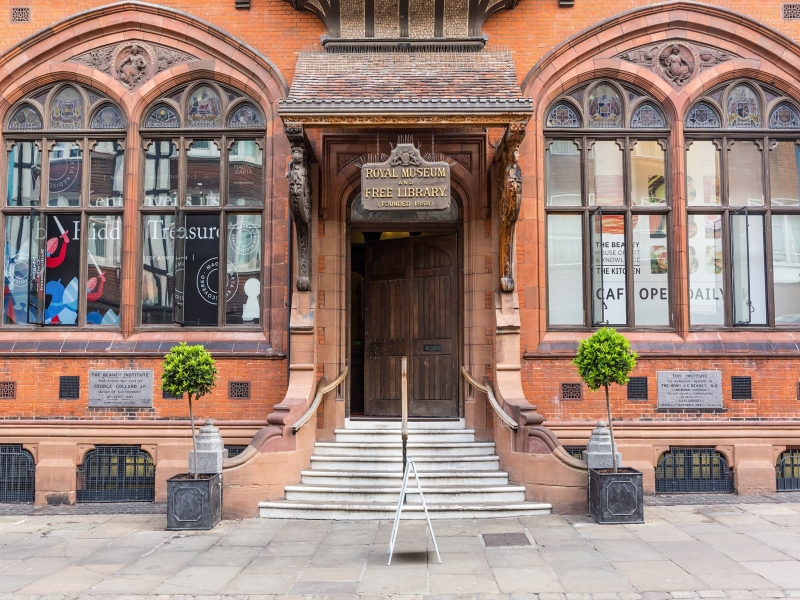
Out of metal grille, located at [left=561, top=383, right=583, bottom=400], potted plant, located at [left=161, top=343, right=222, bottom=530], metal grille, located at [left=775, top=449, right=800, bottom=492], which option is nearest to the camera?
potted plant, located at [left=161, top=343, right=222, bottom=530]

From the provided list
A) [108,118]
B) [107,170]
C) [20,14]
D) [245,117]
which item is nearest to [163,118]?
[108,118]

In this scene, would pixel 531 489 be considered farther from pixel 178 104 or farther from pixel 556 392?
pixel 178 104

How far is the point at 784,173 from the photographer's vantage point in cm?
1270

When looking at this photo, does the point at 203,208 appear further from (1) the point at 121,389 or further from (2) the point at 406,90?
(2) the point at 406,90

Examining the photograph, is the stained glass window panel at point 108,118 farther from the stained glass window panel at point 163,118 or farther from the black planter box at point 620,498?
the black planter box at point 620,498

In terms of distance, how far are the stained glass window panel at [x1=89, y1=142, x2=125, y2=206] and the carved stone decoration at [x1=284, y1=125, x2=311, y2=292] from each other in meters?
3.53

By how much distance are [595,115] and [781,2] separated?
148 inches

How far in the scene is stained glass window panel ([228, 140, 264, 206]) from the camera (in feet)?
41.3

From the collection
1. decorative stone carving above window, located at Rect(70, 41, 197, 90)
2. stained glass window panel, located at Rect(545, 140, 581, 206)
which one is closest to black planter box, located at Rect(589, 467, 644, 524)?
stained glass window panel, located at Rect(545, 140, 581, 206)

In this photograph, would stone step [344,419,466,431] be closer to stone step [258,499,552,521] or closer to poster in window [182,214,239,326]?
stone step [258,499,552,521]

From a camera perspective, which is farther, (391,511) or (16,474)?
(16,474)

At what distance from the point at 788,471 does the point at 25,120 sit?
14164 mm

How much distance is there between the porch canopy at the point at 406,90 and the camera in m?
10.4

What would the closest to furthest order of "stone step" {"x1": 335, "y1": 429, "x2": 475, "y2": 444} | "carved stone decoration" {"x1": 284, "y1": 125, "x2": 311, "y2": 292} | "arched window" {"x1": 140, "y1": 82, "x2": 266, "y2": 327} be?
"carved stone decoration" {"x1": 284, "y1": 125, "x2": 311, "y2": 292} < "stone step" {"x1": 335, "y1": 429, "x2": 475, "y2": 444} < "arched window" {"x1": 140, "y1": 82, "x2": 266, "y2": 327}
